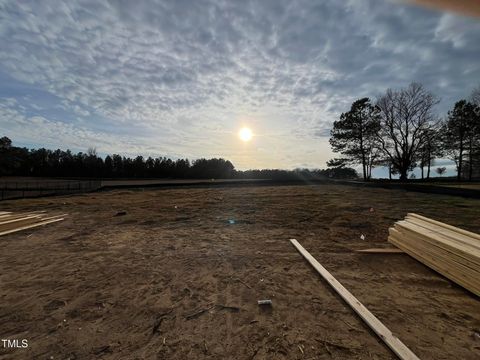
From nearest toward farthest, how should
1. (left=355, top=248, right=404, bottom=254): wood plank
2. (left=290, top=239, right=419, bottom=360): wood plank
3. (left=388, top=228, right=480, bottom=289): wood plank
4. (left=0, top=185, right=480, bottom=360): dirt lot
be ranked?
(left=290, top=239, right=419, bottom=360): wood plank
(left=0, top=185, right=480, bottom=360): dirt lot
(left=388, top=228, right=480, bottom=289): wood plank
(left=355, top=248, right=404, bottom=254): wood plank

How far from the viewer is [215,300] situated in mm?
3295

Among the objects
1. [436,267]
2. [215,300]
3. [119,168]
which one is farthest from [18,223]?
[119,168]

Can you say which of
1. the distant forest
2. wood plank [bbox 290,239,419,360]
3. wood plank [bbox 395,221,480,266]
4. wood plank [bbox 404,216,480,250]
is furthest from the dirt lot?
the distant forest

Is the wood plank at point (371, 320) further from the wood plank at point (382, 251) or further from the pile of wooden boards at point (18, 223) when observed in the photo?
the pile of wooden boards at point (18, 223)

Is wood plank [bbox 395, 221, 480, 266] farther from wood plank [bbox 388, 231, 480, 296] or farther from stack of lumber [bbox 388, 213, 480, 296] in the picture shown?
wood plank [bbox 388, 231, 480, 296]

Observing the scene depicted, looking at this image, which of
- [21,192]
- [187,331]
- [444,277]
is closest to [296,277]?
[187,331]

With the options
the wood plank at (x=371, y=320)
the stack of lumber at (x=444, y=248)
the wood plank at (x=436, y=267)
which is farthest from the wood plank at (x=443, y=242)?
the wood plank at (x=371, y=320)

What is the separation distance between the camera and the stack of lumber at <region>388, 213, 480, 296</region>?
3514 mm

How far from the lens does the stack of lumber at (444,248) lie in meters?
3.51

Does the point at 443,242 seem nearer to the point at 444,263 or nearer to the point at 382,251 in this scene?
the point at 444,263

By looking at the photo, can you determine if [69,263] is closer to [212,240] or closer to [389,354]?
[212,240]

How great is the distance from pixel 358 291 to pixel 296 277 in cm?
90

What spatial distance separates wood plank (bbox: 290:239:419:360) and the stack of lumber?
175 centimetres

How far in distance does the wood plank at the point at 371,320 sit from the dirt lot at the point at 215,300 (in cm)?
8
